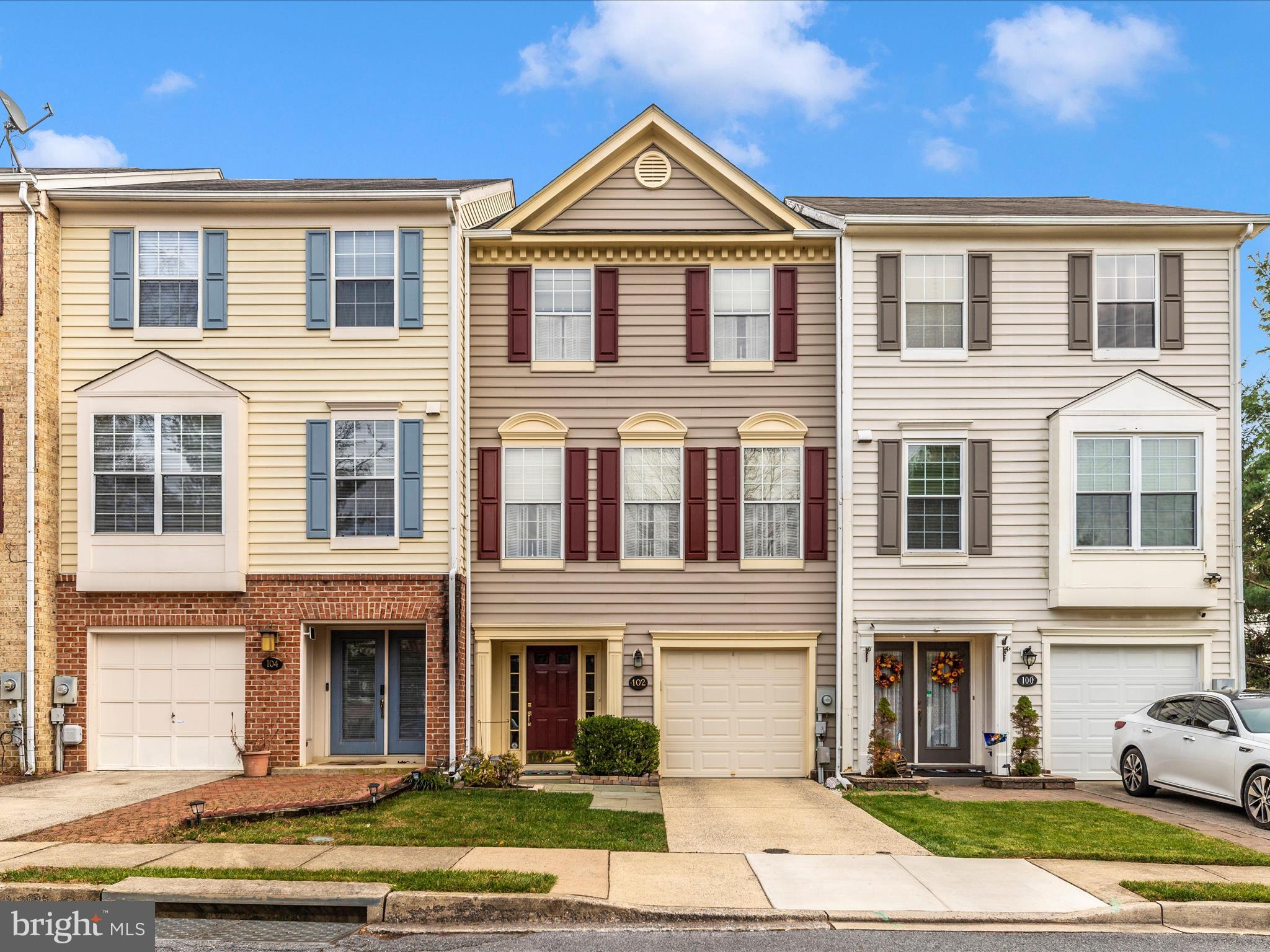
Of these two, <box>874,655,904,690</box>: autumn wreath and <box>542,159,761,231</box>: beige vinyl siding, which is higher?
<box>542,159,761,231</box>: beige vinyl siding

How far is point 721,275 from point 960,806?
852 centimetres

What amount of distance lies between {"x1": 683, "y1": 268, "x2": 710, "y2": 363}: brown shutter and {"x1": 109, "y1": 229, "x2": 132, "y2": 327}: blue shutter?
327 inches

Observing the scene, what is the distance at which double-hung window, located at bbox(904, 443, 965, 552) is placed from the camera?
53.8ft

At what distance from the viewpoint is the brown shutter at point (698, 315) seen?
16688mm

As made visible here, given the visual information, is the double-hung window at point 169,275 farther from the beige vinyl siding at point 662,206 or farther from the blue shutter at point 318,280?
the beige vinyl siding at point 662,206

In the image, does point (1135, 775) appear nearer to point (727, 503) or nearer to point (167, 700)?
point (727, 503)

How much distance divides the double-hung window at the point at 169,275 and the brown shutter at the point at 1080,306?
1322 cm

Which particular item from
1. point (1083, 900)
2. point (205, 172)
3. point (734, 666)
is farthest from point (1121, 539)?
point (205, 172)

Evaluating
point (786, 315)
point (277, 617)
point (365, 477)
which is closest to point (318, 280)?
point (365, 477)

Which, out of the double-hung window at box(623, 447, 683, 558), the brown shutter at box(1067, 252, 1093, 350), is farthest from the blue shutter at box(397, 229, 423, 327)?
the brown shutter at box(1067, 252, 1093, 350)

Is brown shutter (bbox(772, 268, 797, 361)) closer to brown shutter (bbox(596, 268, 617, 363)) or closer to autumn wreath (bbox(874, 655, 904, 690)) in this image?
brown shutter (bbox(596, 268, 617, 363))

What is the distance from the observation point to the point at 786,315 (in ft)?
54.6

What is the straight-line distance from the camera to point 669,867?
32.0ft

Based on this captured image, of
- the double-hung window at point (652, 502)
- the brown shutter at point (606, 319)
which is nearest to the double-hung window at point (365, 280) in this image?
the brown shutter at point (606, 319)
